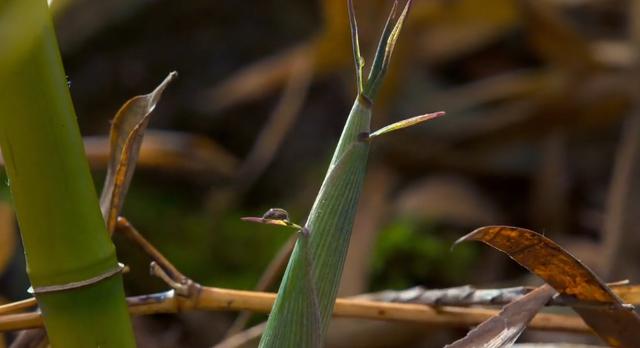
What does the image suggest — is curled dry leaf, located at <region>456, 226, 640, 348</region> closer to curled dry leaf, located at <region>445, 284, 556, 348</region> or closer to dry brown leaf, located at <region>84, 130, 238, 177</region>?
curled dry leaf, located at <region>445, 284, 556, 348</region>

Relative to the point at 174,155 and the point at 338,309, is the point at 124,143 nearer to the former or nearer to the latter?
the point at 338,309

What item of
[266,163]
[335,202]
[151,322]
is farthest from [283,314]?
[266,163]

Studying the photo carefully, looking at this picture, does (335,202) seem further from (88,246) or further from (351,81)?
(351,81)

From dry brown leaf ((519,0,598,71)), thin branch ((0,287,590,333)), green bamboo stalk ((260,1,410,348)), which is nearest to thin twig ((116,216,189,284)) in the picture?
thin branch ((0,287,590,333))

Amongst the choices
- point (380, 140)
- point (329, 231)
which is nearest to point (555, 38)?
point (380, 140)

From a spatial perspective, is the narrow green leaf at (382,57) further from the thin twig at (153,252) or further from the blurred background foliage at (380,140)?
the blurred background foliage at (380,140)

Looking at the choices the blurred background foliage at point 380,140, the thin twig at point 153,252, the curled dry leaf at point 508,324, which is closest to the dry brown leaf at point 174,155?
the blurred background foliage at point 380,140
